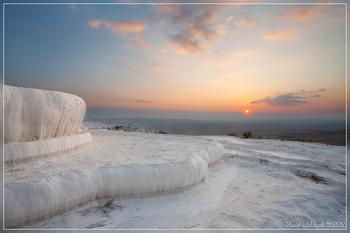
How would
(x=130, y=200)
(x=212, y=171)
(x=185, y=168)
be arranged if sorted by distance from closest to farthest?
(x=130, y=200)
(x=185, y=168)
(x=212, y=171)

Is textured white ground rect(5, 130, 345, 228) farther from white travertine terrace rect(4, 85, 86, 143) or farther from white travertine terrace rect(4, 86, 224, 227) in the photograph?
white travertine terrace rect(4, 85, 86, 143)

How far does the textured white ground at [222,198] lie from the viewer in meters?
4.75

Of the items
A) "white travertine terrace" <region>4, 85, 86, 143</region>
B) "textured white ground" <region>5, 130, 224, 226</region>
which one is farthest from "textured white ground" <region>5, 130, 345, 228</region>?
"white travertine terrace" <region>4, 85, 86, 143</region>

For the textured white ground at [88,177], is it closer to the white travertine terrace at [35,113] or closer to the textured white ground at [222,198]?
the textured white ground at [222,198]

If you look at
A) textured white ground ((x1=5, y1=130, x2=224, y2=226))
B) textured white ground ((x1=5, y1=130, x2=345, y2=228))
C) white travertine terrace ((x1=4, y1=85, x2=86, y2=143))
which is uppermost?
white travertine terrace ((x1=4, y1=85, x2=86, y2=143))

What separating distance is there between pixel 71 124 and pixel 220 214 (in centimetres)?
506

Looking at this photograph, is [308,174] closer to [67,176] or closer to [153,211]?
[153,211]

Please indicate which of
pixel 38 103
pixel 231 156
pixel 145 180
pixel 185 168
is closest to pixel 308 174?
pixel 231 156

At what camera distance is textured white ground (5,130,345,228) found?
475 cm

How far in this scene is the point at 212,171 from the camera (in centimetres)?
812

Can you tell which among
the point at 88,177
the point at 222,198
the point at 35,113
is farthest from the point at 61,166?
the point at 222,198

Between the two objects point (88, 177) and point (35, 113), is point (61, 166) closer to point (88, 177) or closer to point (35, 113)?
point (88, 177)

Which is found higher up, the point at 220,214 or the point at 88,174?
the point at 88,174

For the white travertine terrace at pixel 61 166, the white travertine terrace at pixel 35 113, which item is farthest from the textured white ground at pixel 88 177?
the white travertine terrace at pixel 35 113
